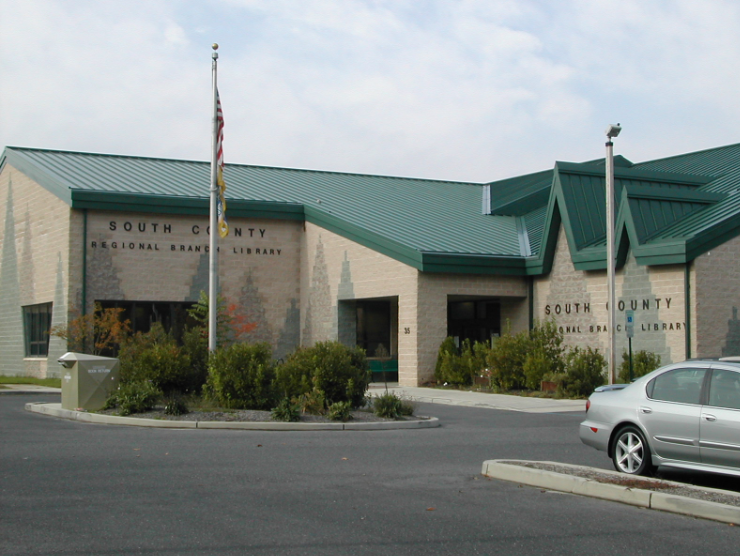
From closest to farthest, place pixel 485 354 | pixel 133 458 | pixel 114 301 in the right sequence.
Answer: pixel 133 458
pixel 485 354
pixel 114 301

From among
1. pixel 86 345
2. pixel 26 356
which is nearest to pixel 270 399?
pixel 86 345

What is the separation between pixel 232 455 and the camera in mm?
13430

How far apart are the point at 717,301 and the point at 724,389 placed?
1734 centimetres

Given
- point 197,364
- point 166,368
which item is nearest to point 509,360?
point 197,364

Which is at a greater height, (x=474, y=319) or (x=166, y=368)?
(x=474, y=319)

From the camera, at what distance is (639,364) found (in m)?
26.6

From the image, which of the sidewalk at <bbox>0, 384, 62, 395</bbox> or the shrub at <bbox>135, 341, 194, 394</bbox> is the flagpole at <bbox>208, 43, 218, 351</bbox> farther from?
the sidewalk at <bbox>0, 384, 62, 395</bbox>

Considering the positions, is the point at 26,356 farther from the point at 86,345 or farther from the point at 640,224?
the point at 640,224

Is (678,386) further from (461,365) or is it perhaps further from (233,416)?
(461,365)

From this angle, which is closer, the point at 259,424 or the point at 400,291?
the point at 259,424

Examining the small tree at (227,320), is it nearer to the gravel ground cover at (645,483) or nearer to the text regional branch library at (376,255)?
the text regional branch library at (376,255)

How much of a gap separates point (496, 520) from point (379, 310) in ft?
92.8

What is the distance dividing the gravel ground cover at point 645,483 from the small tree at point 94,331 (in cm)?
2367

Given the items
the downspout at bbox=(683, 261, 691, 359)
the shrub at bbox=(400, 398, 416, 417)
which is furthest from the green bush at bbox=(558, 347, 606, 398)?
the shrub at bbox=(400, 398, 416, 417)
